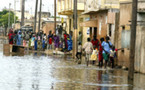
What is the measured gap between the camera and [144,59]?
2111 centimetres

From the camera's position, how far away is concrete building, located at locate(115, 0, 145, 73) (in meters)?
21.6

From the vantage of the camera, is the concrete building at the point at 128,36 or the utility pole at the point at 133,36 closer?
the utility pole at the point at 133,36

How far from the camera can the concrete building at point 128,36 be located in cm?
2162

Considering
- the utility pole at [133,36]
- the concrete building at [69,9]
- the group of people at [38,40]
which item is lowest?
the group of people at [38,40]

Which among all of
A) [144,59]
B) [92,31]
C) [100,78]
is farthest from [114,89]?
[92,31]

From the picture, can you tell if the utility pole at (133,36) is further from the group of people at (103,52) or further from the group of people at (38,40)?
the group of people at (38,40)

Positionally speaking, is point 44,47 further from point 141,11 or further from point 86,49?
point 141,11

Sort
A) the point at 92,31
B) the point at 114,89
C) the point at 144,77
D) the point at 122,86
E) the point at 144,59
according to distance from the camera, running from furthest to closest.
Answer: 1. the point at 92,31
2. the point at 144,59
3. the point at 144,77
4. the point at 122,86
5. the point at 114,89

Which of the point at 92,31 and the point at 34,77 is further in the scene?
the point at 92,31

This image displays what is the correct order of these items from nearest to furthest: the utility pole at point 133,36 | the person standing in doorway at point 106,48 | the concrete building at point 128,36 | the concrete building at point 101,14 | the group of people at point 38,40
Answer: the utility pole at point 133,36 < the concrete building at point 128,36 < the person standing in doorway at point 106,48 < the concrete building at point 101,14 < the group of people at point 38,40

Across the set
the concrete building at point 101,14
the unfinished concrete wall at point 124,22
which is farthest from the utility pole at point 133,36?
the concrete building at point 101,14

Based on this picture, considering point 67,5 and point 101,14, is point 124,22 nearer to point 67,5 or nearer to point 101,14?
point 101,14

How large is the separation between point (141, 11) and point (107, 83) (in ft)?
24.0

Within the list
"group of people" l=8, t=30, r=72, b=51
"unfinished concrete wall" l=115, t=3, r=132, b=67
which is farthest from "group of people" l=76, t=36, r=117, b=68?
"group of people" l=8, t=30, r=72, b=51
